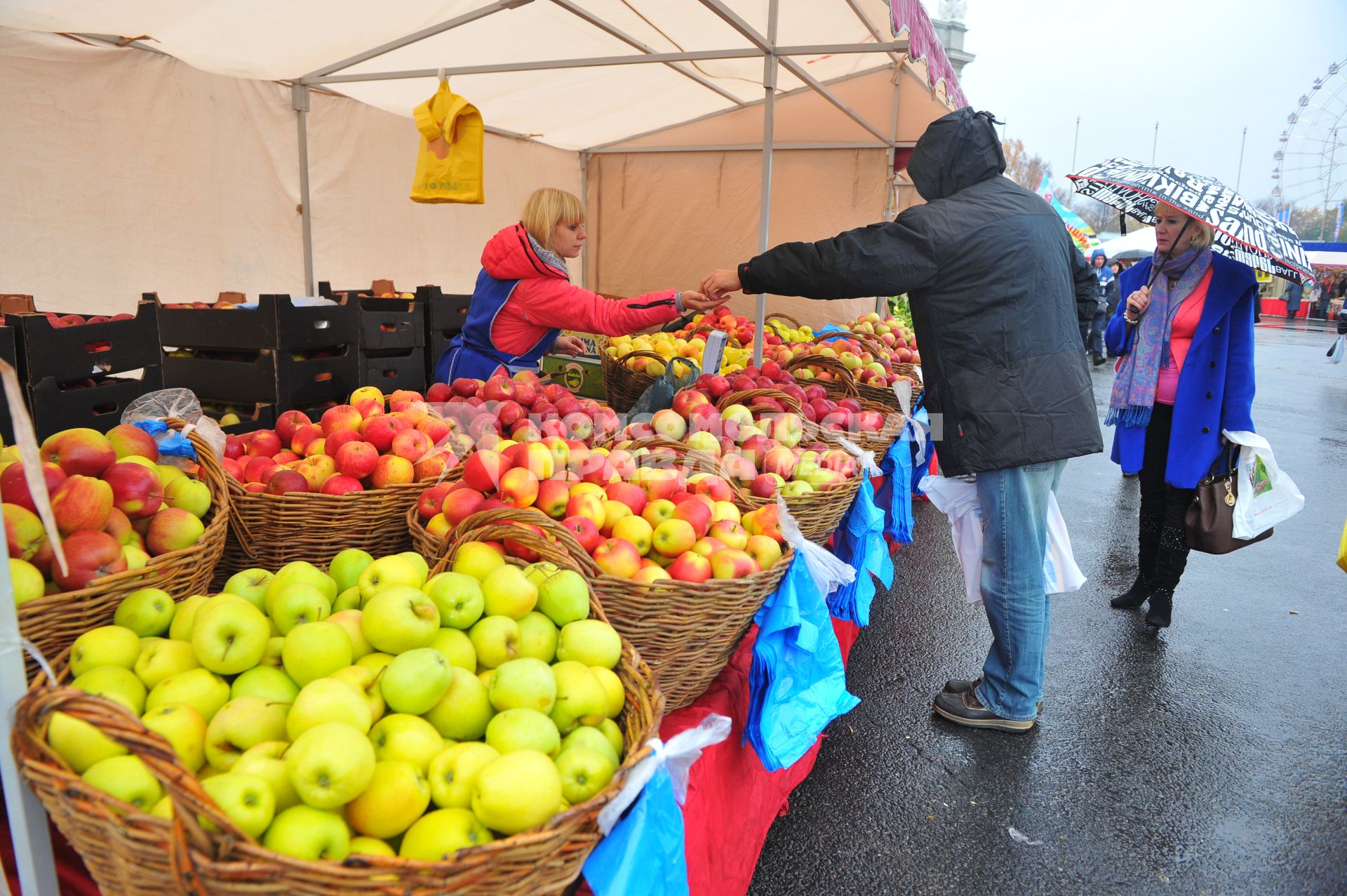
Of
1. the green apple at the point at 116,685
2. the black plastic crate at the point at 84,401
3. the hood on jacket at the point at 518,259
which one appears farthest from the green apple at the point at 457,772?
the black plastic crate at the point at 84,401

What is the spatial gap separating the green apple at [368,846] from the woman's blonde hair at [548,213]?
2.91 meters

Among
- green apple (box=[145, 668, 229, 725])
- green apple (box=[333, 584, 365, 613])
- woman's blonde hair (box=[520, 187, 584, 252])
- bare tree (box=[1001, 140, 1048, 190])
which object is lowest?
green apple (box=[145, 668, 229, 725])

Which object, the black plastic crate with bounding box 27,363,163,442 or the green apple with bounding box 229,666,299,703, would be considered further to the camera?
the black plastic crate with bounding box 27,363,163,442

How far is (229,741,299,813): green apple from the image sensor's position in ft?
3.47

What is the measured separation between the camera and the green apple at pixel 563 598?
5.01 feet

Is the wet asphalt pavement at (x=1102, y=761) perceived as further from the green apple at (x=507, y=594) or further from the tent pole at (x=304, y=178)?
the tent pole at (x=304, y=178)

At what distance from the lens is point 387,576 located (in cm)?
158

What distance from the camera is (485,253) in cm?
365

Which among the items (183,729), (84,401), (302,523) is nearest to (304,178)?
(84,401)

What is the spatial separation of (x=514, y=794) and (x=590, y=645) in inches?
15.9

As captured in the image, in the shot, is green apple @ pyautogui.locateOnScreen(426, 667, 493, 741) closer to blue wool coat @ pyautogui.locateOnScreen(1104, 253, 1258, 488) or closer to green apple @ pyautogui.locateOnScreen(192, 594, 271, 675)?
green apple @ pyautogui.locateOnScreen(192, 594, 271, 675)

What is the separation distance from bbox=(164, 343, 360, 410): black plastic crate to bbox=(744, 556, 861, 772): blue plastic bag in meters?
3.50

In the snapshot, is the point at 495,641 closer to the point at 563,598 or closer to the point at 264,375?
the point at 563,598

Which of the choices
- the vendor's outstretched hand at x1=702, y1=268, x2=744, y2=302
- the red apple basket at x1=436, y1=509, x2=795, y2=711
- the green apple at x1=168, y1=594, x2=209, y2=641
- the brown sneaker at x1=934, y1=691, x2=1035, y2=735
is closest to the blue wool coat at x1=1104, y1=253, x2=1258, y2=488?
the brown sneaker at x1=934, y1=691, x2=1035, y2=735
